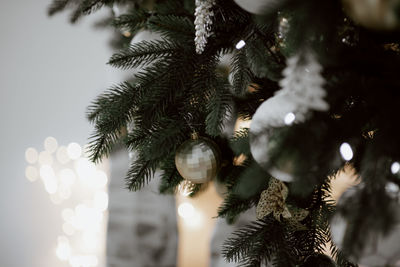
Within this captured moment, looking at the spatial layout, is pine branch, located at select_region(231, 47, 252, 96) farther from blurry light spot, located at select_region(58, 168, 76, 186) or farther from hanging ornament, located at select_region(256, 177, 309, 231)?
blurry light spot, located at select_region(58, 168, 76, 186)

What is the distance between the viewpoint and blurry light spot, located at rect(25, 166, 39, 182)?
61.9 inches

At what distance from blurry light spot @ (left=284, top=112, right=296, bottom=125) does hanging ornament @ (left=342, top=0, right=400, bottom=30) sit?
0.27 ft

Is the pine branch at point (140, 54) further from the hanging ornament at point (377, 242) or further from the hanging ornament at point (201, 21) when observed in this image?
the hanging ornament at point (377, 242)

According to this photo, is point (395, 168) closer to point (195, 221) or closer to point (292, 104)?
point (292, 104)

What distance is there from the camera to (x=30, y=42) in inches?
61.1

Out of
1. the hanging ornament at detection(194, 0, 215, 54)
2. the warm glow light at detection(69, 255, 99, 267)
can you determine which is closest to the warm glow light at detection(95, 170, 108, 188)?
the warm glow light at detection(69, 255, 99, 267)

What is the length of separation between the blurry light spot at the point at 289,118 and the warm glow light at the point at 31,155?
1.61 m

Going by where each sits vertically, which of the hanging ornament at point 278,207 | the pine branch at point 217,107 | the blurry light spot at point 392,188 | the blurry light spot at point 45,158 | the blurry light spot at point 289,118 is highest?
the blurry light spot at point 45,158

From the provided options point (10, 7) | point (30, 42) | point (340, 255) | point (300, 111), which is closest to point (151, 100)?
point (300, 111)

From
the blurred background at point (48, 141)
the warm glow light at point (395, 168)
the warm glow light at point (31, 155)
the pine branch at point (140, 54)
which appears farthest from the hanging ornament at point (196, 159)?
the warm glow light at point (31, 155)

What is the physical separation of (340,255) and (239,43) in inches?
11.8

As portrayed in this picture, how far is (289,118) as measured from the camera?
9.9 inches

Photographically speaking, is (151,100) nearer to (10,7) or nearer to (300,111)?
(300,111)

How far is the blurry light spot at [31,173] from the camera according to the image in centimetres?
157
